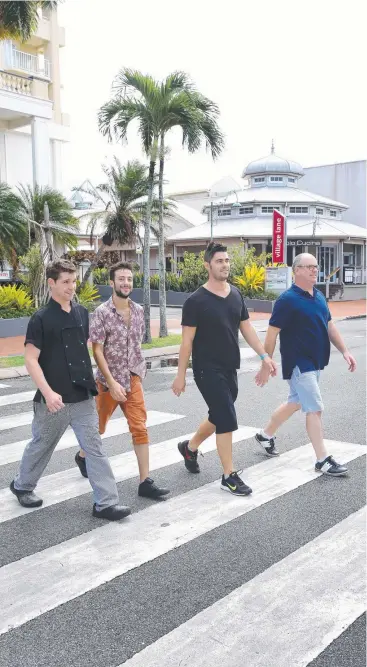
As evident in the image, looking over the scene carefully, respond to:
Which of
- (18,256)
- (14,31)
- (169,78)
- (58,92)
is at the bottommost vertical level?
(18,256)

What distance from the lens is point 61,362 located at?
4664 millimetres

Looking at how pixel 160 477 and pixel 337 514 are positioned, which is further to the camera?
pixel 160 477

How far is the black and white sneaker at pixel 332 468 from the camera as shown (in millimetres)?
5531

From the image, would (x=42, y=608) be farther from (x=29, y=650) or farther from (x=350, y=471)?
(x=350, y=471)

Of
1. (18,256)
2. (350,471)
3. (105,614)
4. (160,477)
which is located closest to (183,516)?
(160,477)

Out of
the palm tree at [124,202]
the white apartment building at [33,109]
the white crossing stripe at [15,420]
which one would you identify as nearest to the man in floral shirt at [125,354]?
the white crossing stripe at [15,420]

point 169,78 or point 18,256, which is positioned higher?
point 169,78

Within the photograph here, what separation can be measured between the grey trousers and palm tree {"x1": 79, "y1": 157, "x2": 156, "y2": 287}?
1852cm

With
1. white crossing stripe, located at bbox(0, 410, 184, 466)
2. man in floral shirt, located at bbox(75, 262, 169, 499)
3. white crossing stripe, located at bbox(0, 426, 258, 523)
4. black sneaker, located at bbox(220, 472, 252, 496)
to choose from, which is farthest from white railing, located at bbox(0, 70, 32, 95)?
black sneaker, located at bbox(220, 472, 252, 496)

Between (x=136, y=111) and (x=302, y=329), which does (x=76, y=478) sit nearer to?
(x=302, y=329)

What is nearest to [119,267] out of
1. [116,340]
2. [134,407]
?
[116,340]

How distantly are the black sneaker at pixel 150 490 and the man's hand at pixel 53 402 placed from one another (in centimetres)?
107

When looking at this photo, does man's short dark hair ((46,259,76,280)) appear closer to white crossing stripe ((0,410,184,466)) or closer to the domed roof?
white crossing stripe ((0,410,184,466))

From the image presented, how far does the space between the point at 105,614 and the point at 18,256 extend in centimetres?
1755
